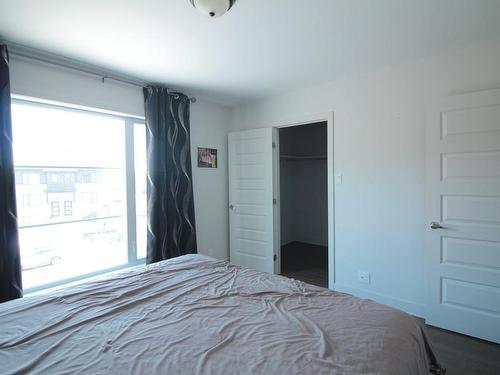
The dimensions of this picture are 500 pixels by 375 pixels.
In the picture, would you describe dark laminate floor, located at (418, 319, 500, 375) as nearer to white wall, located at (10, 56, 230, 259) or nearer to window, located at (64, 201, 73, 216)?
white wall, located at (10, 56, 230, 259)

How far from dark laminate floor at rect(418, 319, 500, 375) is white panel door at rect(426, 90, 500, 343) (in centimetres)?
7

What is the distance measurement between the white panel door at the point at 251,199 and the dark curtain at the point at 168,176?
2.49 ft

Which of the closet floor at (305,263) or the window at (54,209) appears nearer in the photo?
the window at (54,209)

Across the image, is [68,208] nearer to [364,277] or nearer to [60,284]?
[60,284]

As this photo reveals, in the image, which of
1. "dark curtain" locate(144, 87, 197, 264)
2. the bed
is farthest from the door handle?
"dark curtain" locate(144, 87, 197, 264)

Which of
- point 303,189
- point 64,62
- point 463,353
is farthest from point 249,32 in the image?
point 303,189

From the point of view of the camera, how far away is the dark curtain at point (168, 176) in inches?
120

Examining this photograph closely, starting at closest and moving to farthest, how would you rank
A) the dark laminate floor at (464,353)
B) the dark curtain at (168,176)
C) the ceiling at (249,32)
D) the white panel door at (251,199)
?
the ceiling at (249,32), the dark laminate floor at (464,353), the dark curtain at (168,176), the white panel door at (251,199)

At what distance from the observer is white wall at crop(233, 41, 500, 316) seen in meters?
2.43

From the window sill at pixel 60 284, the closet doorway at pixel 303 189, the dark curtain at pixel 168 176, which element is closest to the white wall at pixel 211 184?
the dark curtain at pixel 168 176

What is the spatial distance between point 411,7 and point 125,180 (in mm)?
3025

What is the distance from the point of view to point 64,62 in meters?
2.40

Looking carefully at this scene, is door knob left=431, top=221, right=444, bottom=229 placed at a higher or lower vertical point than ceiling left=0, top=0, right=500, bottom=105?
lower

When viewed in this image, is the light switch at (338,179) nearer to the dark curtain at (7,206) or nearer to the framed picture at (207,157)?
the framed picture at (207,157)
